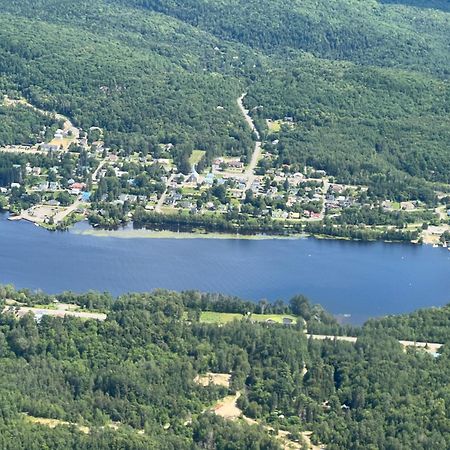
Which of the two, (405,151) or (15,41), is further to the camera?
(15,41)

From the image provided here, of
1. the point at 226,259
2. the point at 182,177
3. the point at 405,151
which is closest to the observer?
the point at 226,259

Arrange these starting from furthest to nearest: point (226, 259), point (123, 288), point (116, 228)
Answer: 1. point (116, 228)
2. point (226, 259)
3. point (123, 288)

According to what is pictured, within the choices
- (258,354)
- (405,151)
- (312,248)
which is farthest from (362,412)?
Answer: (405,151)

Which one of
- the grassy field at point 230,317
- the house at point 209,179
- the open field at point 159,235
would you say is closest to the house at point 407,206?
the open field at point 159,235

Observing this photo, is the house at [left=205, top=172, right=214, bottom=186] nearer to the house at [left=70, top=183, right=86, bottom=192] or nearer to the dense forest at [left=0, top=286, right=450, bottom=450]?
the house at [left=70, top=183, right=86, bottom=192]

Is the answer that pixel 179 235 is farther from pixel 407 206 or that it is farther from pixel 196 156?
pixel 196 156

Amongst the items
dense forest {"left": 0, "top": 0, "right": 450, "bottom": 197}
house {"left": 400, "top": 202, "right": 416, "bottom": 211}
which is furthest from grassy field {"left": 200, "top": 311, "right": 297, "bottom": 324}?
dense forest {"left": 0, "top": 0, "right": 450, "bottom": 197}

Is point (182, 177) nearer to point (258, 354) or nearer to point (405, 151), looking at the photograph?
point (405, 151)
